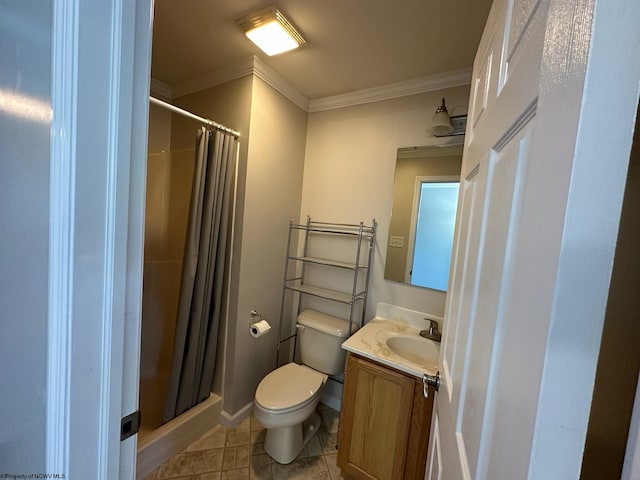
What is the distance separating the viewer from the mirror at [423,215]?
164cm

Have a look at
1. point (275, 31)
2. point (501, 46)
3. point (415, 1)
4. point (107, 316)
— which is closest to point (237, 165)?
point (275, 31)

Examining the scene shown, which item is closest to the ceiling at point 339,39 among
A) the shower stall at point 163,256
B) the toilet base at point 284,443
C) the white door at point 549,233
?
the shower stall at point 163,256

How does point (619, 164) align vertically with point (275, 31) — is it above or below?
below

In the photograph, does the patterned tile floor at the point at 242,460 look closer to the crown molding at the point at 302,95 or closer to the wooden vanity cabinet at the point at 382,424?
the wooden vanity cabinet at the point at 382,424

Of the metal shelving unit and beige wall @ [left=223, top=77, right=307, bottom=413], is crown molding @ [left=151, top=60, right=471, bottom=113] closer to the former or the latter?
beige wall @ [left=223, top=77, right=307, bottom=413]

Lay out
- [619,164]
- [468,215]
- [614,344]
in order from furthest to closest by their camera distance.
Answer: [468,215] < [614,344] < [619,164]

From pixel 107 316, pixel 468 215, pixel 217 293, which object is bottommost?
pixel 217 293

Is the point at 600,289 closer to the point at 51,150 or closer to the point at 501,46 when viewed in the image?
the point at 501,46

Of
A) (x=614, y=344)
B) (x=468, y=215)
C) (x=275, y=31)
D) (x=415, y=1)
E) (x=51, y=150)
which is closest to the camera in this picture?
(x=614, y=344)

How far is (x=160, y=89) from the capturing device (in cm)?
209

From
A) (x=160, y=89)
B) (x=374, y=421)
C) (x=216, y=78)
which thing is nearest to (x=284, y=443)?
(x=374, y=421)

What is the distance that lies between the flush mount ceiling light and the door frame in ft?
3.04

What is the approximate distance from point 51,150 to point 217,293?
54.2 inches

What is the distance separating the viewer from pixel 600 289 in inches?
9.9
